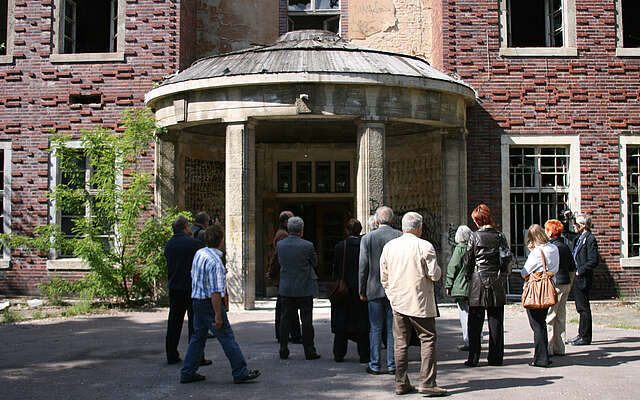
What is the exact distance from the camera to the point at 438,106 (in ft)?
39.1

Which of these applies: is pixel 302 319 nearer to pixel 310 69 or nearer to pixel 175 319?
pixel 175 319

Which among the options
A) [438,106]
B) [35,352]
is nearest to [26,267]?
[35,352]

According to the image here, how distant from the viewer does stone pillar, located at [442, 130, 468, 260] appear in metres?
12.6

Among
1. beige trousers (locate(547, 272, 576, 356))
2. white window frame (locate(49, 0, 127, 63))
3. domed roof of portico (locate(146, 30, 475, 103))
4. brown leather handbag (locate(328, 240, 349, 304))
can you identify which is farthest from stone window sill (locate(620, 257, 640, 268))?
white window frame (locate(49, 0, 127, 63))

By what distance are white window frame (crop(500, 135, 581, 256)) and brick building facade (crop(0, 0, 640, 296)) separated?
22 mm

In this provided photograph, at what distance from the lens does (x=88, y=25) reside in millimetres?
16438

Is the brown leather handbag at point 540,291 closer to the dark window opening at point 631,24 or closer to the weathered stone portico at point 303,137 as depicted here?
the weathered stone portico at point 303,137

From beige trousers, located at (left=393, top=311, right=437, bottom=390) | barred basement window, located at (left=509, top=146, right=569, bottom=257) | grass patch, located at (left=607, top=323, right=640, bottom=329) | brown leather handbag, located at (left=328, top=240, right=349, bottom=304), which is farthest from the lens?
barred basement window, located at (left=509, top=146, right=569, bottom=257)

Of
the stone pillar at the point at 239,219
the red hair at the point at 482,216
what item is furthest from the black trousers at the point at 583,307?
the stone pillar at the point at 239,219

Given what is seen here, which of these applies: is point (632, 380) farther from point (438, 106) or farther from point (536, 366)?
point (438, 106)

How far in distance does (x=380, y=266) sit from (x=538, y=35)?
11826 mm

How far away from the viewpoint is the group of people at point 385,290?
5.80 m

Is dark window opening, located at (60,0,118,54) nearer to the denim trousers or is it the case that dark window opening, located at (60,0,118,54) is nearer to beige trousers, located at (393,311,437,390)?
the denim trousers

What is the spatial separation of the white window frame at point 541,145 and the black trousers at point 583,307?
513 cm
